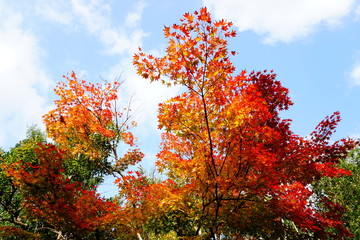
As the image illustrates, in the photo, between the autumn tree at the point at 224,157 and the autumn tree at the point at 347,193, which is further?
the autumn tree at the point at 347,193

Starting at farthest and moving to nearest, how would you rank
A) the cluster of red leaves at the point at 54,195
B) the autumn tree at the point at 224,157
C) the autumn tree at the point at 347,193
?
the autumn tree at the point at 347,193 → the cluster of red leaves at the point at 54,195 → the autumn tree at the point at 224,157

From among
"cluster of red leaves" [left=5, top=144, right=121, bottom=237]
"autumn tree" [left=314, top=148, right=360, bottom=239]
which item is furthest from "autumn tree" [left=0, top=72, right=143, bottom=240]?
"autumn tree" [left=314, top=148, right=360, bottom=239]

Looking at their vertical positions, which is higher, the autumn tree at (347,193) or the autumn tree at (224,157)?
the autumn tree at (347,193)

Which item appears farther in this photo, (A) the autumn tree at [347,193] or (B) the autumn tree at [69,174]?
(A) the autumn tree at [347,193]

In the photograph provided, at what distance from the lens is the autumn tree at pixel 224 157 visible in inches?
222

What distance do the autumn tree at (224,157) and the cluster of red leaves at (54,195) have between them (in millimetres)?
1714

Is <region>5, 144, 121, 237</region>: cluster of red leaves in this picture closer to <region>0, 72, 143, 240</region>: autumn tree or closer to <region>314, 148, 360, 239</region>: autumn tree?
<region>0, 72, 143, 240</region>: autumn tree

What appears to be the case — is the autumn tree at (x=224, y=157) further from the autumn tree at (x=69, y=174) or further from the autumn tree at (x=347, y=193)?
the autumn tree at (x=347, y=193)

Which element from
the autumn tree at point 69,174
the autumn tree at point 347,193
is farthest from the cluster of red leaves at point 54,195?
the autumn tree at point 347,193

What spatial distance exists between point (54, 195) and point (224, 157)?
597 cm

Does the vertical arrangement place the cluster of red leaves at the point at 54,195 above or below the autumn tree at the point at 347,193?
below

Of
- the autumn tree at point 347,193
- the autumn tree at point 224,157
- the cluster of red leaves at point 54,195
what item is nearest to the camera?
the autumn tree at point 224,157

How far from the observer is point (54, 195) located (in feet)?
27.6

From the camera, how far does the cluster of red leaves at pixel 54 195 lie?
26.8ft
